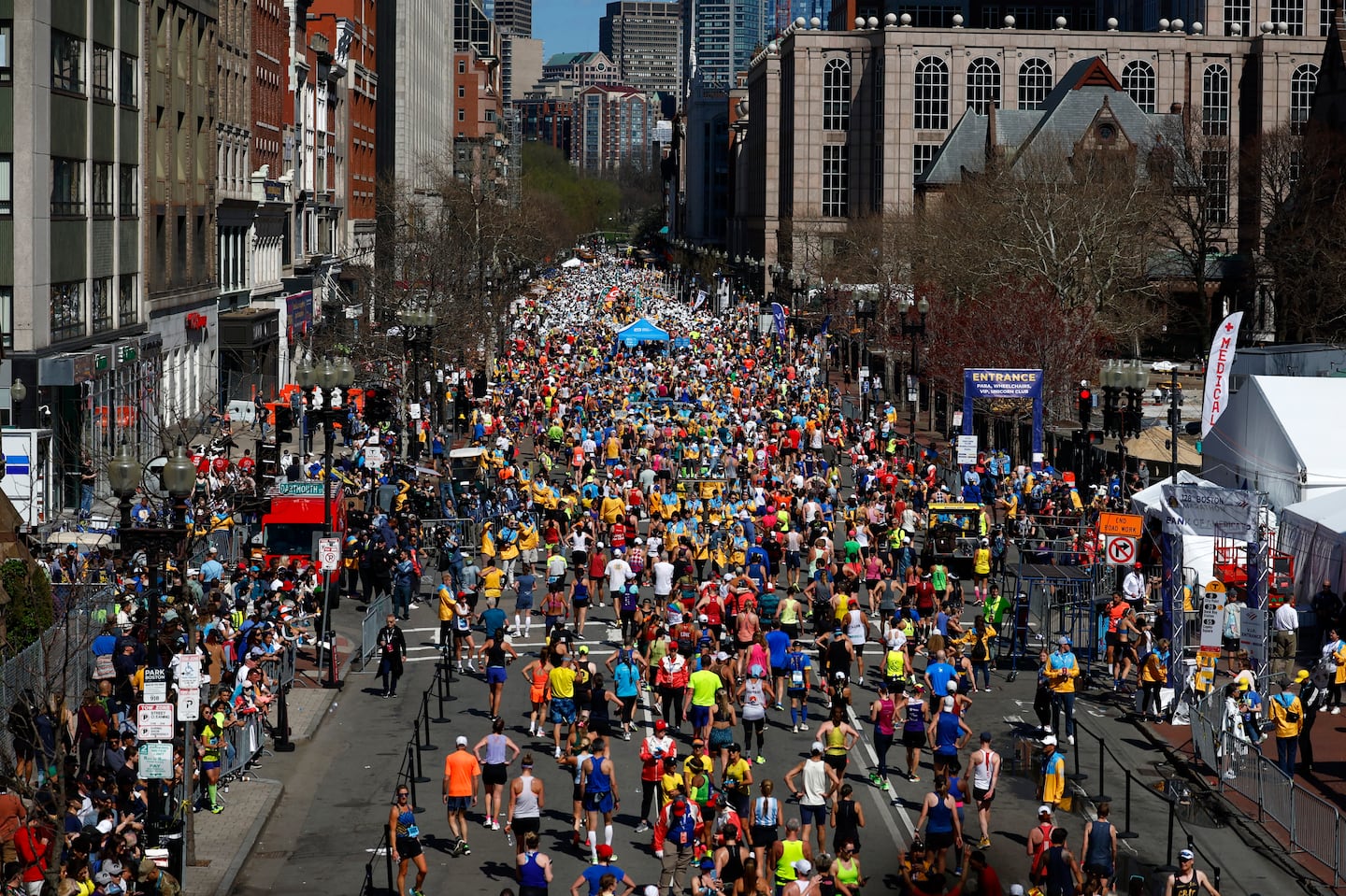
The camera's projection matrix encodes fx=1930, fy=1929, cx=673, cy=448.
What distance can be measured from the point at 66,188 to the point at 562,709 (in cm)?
2561

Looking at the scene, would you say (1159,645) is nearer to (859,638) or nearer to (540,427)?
(859,638)

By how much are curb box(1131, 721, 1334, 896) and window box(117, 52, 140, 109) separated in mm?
33839

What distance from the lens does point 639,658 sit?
27.4 meters

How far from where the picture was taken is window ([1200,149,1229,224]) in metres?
89.9

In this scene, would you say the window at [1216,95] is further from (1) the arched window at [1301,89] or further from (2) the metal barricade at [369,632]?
(2) the metal barricade at [369,632]

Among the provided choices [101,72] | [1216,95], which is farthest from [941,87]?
[101,72]

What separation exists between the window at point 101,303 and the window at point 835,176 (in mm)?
107637

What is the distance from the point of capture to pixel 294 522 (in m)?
35.7

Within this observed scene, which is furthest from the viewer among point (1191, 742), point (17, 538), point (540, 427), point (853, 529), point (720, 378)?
point (720, 378)

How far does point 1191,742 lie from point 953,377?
127ft

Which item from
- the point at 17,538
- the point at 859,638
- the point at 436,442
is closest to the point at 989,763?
the point at 859,638

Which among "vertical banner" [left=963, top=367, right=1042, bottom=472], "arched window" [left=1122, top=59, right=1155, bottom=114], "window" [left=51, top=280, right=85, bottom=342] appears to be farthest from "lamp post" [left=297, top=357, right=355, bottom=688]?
"arched window" [left=1122, top=59, right=1155, bottom=114]

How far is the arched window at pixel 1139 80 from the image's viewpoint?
14375cm

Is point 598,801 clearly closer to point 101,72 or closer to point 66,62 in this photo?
point 66,62
